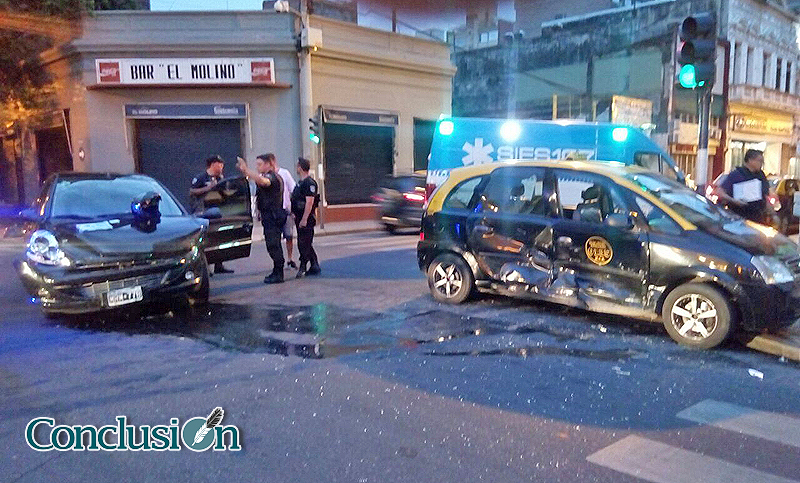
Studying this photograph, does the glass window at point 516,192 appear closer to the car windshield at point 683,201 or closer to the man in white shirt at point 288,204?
the car windshield at point 683,201

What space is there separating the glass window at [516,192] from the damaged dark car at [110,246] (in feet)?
10.4

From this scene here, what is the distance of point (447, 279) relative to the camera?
7414 mm

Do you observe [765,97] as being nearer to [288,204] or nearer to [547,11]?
[547,11]

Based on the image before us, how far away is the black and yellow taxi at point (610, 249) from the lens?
5.53 meters

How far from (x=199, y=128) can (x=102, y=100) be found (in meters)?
2.55

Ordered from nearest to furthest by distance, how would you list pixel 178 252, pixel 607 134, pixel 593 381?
1. pixel 593 381
2. pixel 178 252
3. pixel 607 134

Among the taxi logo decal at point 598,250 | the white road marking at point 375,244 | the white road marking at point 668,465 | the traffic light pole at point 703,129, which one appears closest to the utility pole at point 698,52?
the traffic light pole at point 703,129

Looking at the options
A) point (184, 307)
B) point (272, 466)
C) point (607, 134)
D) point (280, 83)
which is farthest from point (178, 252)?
point (280, 83)

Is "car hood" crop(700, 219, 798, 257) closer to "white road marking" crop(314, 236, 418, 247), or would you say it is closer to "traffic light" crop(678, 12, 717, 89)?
"traffic light" crop(678, 12, 717, 89)

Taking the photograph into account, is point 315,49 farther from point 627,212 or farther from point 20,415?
point 20,415

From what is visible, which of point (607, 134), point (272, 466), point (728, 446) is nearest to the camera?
point (272, 466)

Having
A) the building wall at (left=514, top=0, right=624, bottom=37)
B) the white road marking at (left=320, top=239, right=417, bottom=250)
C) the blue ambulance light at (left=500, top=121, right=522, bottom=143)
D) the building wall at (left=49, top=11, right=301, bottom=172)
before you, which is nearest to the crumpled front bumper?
the white road marking at (left=320, top=239, right=417, bottom=250)

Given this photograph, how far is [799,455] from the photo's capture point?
3.66 metres

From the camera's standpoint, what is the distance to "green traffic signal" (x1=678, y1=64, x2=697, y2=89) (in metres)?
7.86
